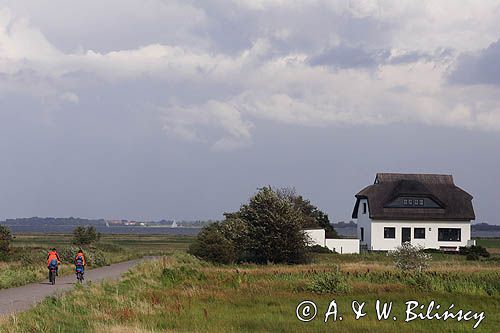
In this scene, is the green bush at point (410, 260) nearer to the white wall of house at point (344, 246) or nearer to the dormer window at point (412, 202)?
the white wall of house at point (344, 246)

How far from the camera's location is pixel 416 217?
6925 centimetres

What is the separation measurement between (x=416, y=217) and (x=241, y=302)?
161ft

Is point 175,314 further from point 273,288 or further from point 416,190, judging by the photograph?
point 416,190

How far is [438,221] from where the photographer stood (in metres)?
69.4

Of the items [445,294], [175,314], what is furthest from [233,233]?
[175,314]

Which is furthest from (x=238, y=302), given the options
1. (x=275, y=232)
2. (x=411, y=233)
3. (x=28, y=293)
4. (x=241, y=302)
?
(x=411, y=233)

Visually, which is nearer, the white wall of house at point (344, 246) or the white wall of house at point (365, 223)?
the white wall of house at point (344, 246)

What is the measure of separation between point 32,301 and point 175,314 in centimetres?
660

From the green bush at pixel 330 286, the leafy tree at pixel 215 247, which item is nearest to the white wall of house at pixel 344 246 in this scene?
the leafy tree at pixel 215 247

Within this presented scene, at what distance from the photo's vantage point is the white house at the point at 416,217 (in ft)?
227

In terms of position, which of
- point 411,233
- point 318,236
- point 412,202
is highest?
point 412,202

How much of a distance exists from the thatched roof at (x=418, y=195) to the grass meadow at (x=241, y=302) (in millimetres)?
36244

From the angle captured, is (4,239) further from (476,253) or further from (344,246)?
(476,253)

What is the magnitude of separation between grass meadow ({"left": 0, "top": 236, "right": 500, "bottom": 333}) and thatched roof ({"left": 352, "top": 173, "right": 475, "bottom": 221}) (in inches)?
1427
